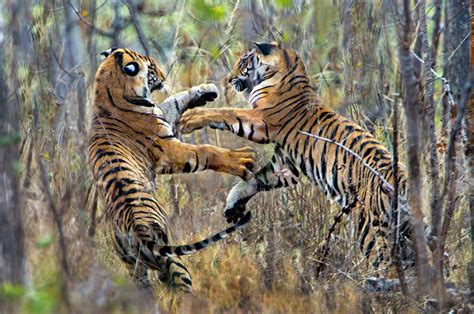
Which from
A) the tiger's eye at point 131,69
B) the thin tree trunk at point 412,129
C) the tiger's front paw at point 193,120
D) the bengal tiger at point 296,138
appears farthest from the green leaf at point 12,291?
the tiger's eye at point 131,69

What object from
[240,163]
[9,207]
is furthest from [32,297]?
[240,163]

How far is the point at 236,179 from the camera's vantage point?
23.5 feet

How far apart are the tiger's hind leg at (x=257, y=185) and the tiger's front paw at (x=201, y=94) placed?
27.0 inches

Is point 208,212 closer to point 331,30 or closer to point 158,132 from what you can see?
point 158,132

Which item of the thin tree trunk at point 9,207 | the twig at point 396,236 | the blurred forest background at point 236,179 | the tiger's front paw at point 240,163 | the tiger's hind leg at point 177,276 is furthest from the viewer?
the tiger's front paw at point 240,163

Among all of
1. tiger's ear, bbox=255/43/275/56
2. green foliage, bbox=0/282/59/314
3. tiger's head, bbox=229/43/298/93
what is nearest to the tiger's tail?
green foliage, bbox=0/282/59/314

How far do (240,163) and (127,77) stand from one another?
3.52ft

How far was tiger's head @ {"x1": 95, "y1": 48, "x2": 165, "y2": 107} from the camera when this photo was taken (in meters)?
6.33

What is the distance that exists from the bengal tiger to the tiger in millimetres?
238

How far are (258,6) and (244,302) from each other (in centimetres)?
380

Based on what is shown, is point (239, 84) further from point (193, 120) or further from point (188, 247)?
point (188, 247)

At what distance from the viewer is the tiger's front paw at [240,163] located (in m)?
6.14

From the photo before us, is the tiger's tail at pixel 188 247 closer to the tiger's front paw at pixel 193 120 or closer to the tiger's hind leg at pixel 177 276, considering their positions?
the tiger's hind leg at pixel 177 276

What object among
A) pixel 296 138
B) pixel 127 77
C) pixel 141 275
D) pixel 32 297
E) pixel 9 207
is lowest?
pixel 32 297
